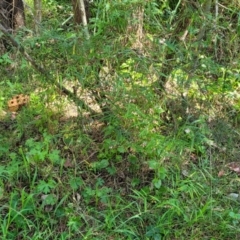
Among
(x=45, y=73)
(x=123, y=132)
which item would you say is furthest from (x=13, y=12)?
(x=123, y=132)

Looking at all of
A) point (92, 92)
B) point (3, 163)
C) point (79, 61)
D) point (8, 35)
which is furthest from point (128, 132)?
point (8, 35)

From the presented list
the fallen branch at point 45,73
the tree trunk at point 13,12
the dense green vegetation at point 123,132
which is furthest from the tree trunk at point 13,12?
the fallen branch at point 45,73

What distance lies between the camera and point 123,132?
236 centimetres

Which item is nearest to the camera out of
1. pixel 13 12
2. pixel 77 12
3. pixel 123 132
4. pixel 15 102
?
pixel 123 132

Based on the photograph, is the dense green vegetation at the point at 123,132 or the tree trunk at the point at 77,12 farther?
the tree trunk at the point at 77,12

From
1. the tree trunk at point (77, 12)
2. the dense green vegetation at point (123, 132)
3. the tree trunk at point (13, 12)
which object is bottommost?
the dense green vegetation at point (123, 132)

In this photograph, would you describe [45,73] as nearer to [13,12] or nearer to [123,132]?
[123,132]

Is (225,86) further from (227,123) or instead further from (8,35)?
(8,35)

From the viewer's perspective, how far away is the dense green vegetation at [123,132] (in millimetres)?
2088

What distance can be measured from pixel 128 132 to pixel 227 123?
871 millimetres

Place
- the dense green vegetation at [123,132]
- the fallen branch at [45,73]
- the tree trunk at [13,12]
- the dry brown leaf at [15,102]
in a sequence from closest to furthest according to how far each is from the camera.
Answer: the dense green vegetation at [123,132] → the fallen branch at [45,73] → the dry brown leaf at [15,102] → the tree trunk at [13,12]

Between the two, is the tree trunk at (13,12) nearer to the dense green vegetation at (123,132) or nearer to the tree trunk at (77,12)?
the dense green vegetation at (123,132)

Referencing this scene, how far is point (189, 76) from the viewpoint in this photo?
8.23 feet

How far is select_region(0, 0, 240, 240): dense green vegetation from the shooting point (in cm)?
209
